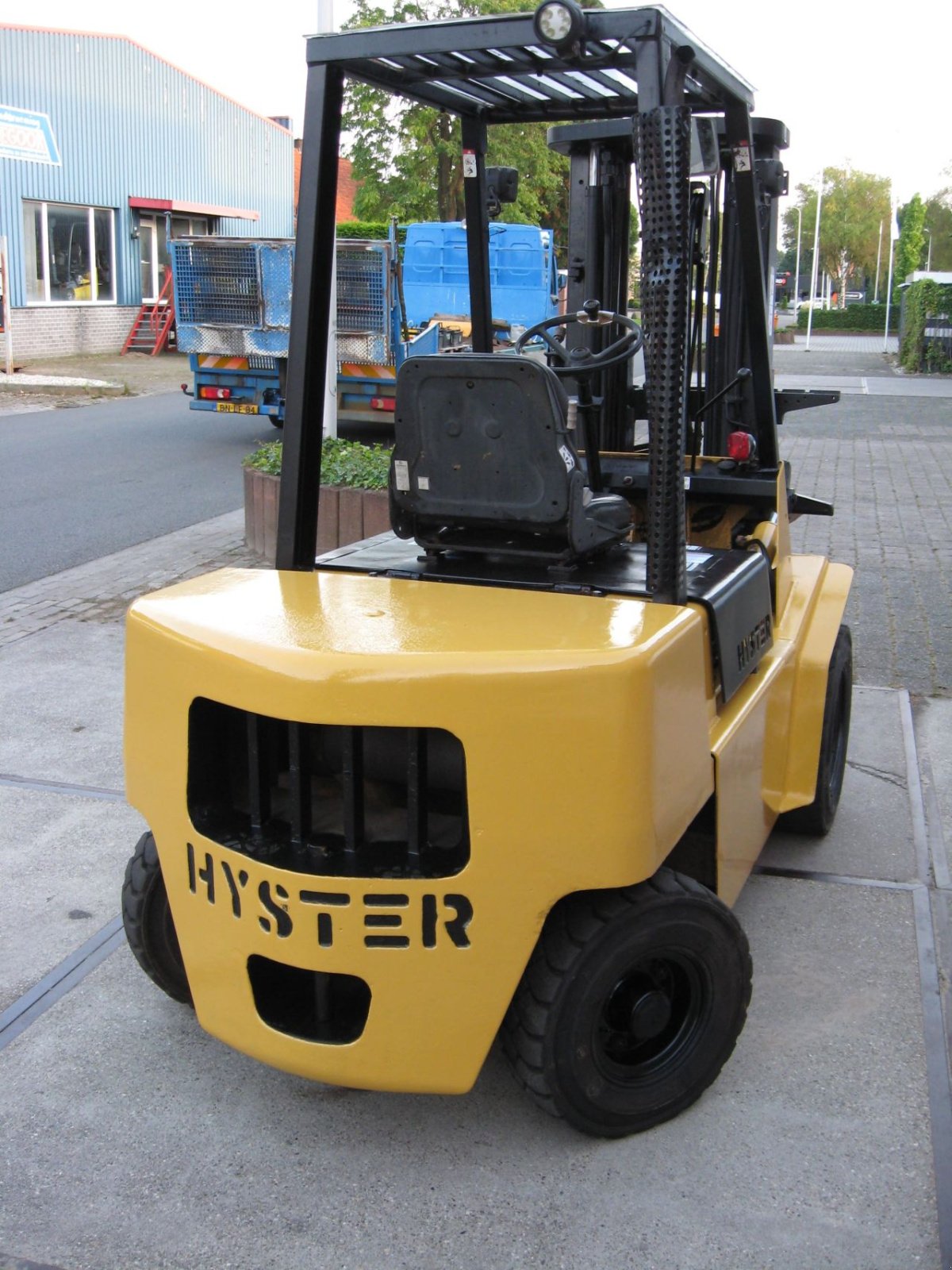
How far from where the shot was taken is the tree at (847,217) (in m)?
82.5

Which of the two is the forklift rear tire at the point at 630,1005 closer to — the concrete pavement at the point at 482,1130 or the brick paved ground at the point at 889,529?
the concrete pavement at the point at 482,1130

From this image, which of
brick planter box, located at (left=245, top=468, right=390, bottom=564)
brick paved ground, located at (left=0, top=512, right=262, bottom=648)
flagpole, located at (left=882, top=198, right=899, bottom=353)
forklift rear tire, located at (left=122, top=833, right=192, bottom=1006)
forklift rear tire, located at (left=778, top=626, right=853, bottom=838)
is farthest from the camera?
flagpole, located at (left=882, top=198, right=899, bottom=353)

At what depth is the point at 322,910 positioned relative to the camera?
2.73m

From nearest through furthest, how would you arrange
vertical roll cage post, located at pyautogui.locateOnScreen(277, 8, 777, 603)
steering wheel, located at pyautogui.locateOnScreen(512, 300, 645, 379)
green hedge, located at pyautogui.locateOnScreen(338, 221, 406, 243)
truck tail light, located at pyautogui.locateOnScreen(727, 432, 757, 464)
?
vertical roll cage post, located at pyautogui.locateOnScreen(277, 8, 777, 603)
steering wheel, located at pyautogui.locateOnScreen(512, 300, 645, 379)
truck tail light, located at pyautogui.locateOnScreen(727, 432, 757, 464)
green hedge, located at pyautogui.locateOnScreen(338, 221, 406, 243)

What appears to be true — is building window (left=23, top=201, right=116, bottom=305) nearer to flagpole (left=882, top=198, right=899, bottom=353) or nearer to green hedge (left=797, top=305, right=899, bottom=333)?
flagpole (left=882, top=198, right=899, bottom=353)

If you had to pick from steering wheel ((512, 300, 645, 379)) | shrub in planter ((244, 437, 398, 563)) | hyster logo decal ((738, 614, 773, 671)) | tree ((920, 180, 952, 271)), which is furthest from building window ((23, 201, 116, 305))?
tree ((920, 180, 952, 271))

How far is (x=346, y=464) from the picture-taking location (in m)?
8.77

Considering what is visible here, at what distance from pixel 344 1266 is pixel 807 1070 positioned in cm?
129

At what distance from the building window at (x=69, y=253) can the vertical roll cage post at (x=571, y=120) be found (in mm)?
25450

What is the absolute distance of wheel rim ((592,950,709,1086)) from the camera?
303cm

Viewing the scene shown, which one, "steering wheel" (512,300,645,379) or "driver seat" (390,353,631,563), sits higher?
"steering wheel" (512,300,645,379)

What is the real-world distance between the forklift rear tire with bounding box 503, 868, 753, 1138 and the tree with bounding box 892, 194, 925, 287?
49.6m

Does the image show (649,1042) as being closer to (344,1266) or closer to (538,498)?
(344,1266)

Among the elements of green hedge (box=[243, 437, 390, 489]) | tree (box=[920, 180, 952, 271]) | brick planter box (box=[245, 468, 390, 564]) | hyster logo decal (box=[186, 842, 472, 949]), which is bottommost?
hyster logo decal (box=[186, 842, 472, 949])
